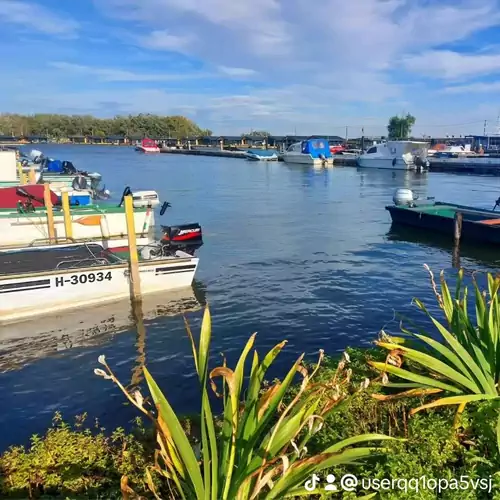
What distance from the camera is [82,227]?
19.4m

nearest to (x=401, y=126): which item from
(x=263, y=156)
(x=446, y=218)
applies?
(x=263, y=156)

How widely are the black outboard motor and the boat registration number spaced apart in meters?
5.11

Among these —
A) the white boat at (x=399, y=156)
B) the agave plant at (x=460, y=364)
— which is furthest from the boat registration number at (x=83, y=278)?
the white boat at (x=399, y=156)

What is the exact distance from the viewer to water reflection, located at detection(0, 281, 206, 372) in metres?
10.5

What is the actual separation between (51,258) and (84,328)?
2638 millimetres

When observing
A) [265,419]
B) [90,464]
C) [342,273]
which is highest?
[265,419]

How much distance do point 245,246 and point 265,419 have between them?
704 inches

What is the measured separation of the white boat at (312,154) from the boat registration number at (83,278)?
70.5m

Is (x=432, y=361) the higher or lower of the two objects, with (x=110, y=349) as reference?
higher

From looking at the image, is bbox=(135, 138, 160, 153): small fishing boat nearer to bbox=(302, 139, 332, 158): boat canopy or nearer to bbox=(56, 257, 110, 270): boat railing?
bbox=(302, 139, 332, 158): boat canopy

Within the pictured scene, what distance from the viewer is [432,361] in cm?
445

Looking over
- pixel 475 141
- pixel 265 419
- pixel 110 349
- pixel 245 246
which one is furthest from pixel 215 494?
pixel 475 141

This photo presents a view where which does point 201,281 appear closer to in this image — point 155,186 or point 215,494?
point 215,494

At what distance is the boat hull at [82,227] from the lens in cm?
1828
